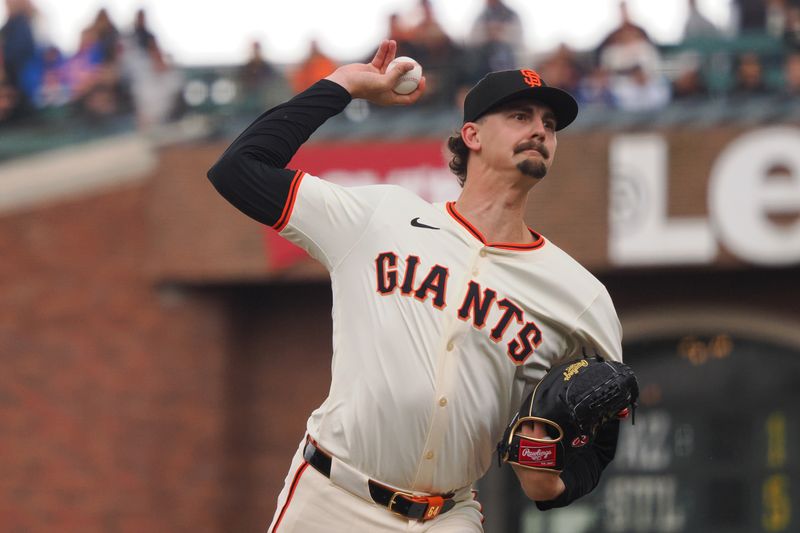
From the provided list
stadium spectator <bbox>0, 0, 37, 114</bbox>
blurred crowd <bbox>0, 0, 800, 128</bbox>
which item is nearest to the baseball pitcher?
blurred crowd <bbox>0, 0, 800, 128</bbox>

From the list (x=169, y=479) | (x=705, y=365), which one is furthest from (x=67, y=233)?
(x=705, y=365)

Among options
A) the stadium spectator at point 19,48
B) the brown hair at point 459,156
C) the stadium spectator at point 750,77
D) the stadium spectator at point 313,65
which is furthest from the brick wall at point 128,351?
the brown hair at point 459,156

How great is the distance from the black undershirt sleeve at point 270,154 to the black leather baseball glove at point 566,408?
38.1 inches

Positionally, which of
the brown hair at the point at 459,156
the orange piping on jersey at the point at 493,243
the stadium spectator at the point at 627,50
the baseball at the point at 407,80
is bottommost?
the orange piping on jersey at the point at 493,243

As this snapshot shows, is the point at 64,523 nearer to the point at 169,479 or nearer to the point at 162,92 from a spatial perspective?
the point at 169,479

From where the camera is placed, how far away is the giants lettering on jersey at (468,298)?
4.15 metres

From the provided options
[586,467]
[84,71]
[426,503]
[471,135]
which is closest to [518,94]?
[471,135]

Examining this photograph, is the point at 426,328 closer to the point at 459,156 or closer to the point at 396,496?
the point at 396,496

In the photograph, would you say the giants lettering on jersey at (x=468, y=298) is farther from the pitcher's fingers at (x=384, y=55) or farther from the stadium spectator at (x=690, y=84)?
the stadium spectator at (x=690, y=84)

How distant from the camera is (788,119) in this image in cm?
1021

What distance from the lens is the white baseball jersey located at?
4125 millimetres

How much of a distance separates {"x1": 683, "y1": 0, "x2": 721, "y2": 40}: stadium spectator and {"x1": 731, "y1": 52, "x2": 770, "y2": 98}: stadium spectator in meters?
0.35

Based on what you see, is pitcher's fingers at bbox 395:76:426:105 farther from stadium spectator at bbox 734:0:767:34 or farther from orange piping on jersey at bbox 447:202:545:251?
stadium spectator at bbox 734:0:767:34

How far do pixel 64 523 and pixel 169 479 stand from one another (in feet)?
3.13
